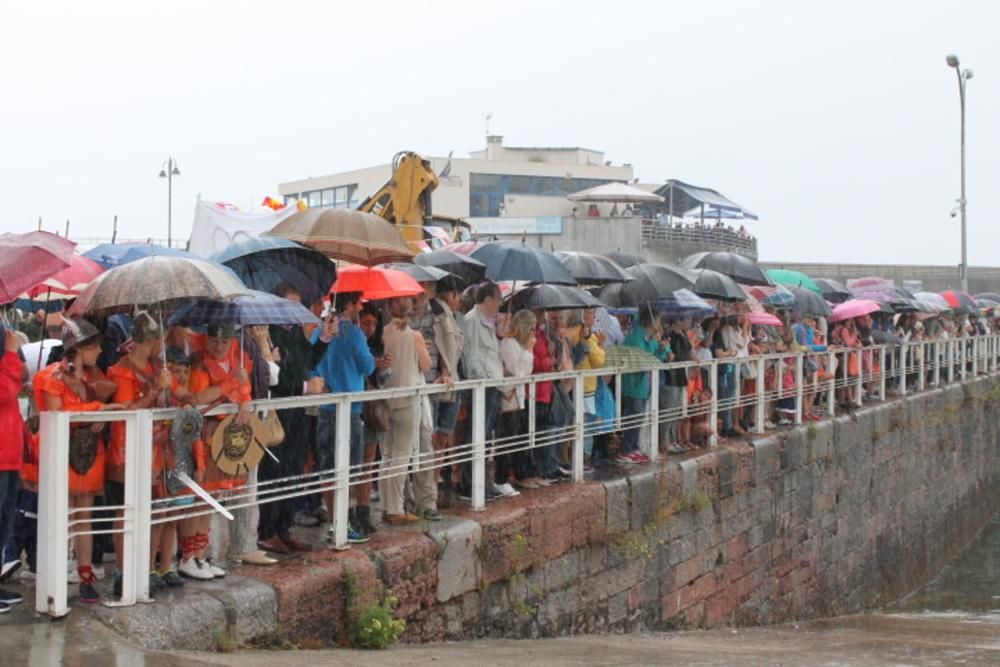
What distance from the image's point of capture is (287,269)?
8.82 metres

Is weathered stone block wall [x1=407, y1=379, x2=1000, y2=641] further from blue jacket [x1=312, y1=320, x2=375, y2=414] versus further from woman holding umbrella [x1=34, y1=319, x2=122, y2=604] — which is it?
woman holding umbrella [x1=34, y1=319, x2=122, y2=604]

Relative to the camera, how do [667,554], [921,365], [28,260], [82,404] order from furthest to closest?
1. [921,365]
2. [667,554]
3. [28,260]
4. [82,404]

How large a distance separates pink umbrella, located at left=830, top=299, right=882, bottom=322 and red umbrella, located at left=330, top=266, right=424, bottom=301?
40.3 feet

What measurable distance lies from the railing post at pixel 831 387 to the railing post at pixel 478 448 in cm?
936

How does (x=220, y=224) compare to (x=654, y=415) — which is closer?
(x=654, y=415)

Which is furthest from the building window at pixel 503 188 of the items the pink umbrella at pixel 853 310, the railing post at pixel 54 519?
the railing post at pixel 54 519

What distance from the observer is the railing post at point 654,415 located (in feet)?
41.5

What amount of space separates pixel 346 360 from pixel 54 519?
2.57m

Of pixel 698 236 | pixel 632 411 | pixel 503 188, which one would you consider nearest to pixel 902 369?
pixel 632 411

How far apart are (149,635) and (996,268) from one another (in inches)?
1959

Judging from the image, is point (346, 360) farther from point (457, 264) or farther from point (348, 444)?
point (457, 264)

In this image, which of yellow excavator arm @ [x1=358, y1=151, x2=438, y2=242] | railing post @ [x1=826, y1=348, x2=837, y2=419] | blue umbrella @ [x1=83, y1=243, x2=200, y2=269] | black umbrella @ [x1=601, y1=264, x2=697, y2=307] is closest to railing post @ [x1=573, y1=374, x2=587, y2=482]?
black umbrella @ [x1=601, y1=264, x2=697, y2=307]

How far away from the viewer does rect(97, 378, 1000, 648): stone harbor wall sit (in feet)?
24.8

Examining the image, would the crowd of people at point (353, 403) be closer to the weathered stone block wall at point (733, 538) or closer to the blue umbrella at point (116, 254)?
the weathered stone block wall at point (733, 538)
